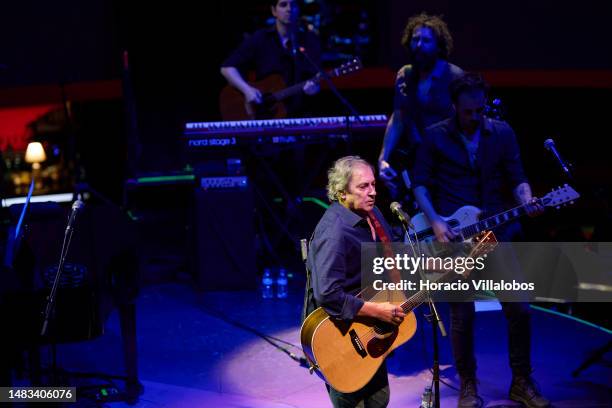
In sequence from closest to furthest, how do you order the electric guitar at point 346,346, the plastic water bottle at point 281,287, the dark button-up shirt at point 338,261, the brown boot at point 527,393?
the dark button-up shirt at point 338,261 < the electric guitar at point 346,346 < the brown boot at point 527,393 < the plastic water bottle at point 281,287

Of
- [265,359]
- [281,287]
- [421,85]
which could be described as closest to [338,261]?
[265,359]

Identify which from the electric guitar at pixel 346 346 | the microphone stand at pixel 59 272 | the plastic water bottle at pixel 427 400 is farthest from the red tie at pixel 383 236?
the microphone stand at pixel 59 272

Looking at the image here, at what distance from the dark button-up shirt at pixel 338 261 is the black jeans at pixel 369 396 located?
0.44 metres

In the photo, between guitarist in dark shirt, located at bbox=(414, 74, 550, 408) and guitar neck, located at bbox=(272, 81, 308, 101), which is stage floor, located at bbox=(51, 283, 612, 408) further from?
guitar neck, located at bbox=(272, 81, 308, 101)

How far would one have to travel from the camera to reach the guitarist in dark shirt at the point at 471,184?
18.3 ft

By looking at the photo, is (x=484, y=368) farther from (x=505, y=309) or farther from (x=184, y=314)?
(x=184, y=314)

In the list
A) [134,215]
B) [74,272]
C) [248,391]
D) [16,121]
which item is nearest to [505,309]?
[248,391]

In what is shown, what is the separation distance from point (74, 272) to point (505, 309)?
2.70 m

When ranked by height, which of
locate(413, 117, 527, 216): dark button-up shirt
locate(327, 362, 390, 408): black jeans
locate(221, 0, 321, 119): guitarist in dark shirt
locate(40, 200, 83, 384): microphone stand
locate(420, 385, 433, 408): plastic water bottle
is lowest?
locate(420, 385, 433, 408): plastic water bottle

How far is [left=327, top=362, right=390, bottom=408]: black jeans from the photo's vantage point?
479 centimetres

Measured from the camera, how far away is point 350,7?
409 inches

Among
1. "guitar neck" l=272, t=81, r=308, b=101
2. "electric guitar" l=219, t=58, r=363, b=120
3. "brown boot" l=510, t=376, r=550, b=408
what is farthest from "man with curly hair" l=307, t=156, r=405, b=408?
"electric guitar" l=219, t=58, r=363, b=120

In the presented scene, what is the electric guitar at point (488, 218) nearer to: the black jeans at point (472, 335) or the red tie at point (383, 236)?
the black jeans at point (472, 335)

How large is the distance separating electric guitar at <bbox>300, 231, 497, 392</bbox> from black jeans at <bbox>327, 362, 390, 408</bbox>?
6 centimetres
